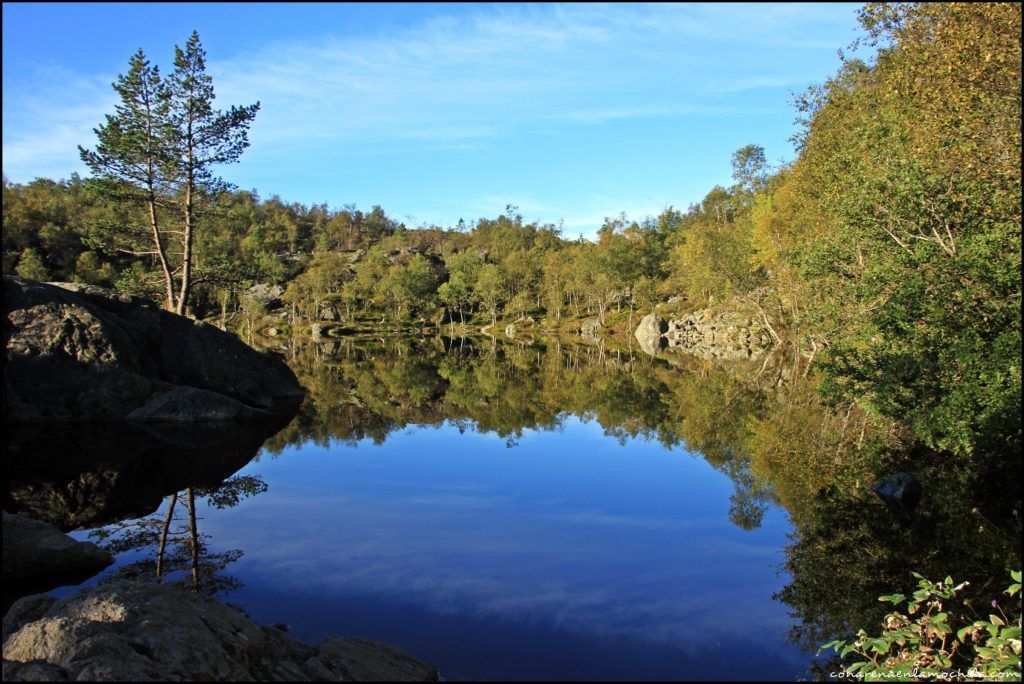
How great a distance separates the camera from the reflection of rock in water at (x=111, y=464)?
14.5m

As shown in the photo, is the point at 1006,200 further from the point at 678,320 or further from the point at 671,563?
the point at 678,320

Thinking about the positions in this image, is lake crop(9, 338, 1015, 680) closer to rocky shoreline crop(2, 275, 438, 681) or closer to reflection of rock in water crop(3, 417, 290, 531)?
reflection of rock in water crop(3, 417, 290, 531)

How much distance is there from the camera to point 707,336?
65.9m

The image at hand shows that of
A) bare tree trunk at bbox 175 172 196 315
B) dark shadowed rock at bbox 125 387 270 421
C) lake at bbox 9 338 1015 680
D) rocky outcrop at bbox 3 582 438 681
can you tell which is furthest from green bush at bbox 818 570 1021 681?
bare tree trunk at bbox 175 172 196 315


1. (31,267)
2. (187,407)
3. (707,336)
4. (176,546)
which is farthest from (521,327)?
(176,546)

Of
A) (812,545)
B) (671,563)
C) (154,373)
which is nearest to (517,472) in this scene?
(671,563)

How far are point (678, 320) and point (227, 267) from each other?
54.1 meters

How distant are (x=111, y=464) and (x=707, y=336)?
57.5 metres

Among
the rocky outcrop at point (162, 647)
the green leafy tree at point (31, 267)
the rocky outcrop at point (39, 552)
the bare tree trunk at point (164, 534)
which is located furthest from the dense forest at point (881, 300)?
the green leafy tree at point (31, 267)

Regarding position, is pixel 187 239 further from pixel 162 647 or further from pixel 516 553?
pixel 162 647

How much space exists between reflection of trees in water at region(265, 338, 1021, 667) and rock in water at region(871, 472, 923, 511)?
0.81 ft

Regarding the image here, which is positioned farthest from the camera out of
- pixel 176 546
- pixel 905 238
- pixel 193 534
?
pixel 905 238

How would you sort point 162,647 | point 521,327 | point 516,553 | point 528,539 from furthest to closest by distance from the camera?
point 521,327 → point 528,539 → point 516,553 → point 162,647

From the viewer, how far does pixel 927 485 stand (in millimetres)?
14977
